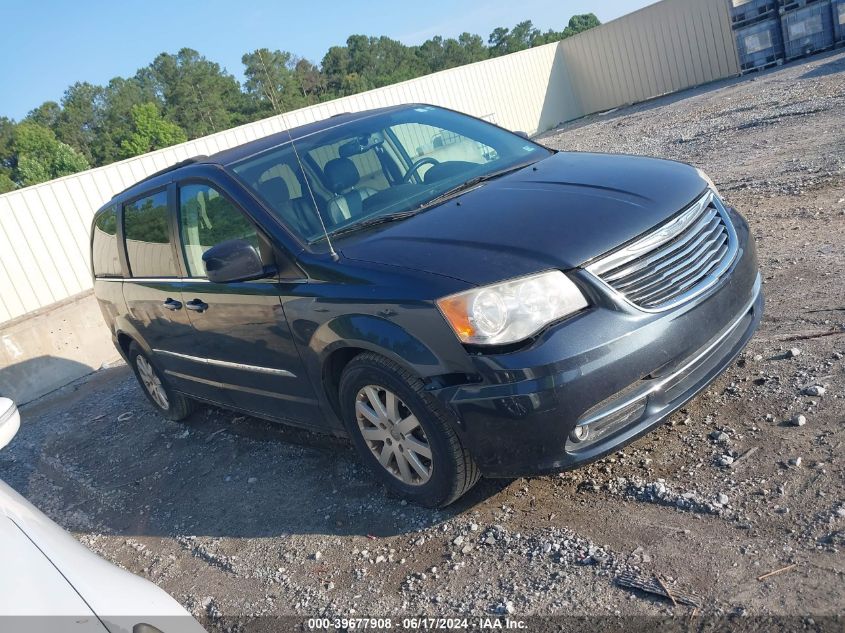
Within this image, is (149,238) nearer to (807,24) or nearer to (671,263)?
(671,263)

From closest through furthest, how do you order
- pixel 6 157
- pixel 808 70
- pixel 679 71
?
pixel 808 70 < pixel 679 71 < pixel 6 157

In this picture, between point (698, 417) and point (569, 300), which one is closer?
point (569, 300)

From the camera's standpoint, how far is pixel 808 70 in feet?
52.2

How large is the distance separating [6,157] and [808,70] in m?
55.0

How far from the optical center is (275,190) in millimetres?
4184

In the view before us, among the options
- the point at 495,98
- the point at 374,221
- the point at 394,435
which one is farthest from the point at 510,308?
the point at 495,98

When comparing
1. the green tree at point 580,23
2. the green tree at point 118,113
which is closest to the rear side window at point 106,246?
the green tree at point 118,113

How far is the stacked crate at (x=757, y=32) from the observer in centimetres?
1859

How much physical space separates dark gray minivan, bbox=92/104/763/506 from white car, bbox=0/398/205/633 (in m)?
1.41

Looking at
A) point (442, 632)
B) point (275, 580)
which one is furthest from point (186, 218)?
point (442, 632)

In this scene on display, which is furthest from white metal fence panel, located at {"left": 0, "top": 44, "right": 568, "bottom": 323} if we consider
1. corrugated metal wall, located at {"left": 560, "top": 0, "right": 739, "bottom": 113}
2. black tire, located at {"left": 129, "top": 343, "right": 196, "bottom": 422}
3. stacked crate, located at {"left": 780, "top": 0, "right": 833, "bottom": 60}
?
stacked crate, located at {"left": 780, "top": 0, "right": 833, "bottom": 60}

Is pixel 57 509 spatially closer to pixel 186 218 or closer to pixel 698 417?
pixel 186 218

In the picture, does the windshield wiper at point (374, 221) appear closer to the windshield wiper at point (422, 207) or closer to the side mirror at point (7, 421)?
the windshield wiper at point (422, 207)

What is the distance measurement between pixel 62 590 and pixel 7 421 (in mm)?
993
